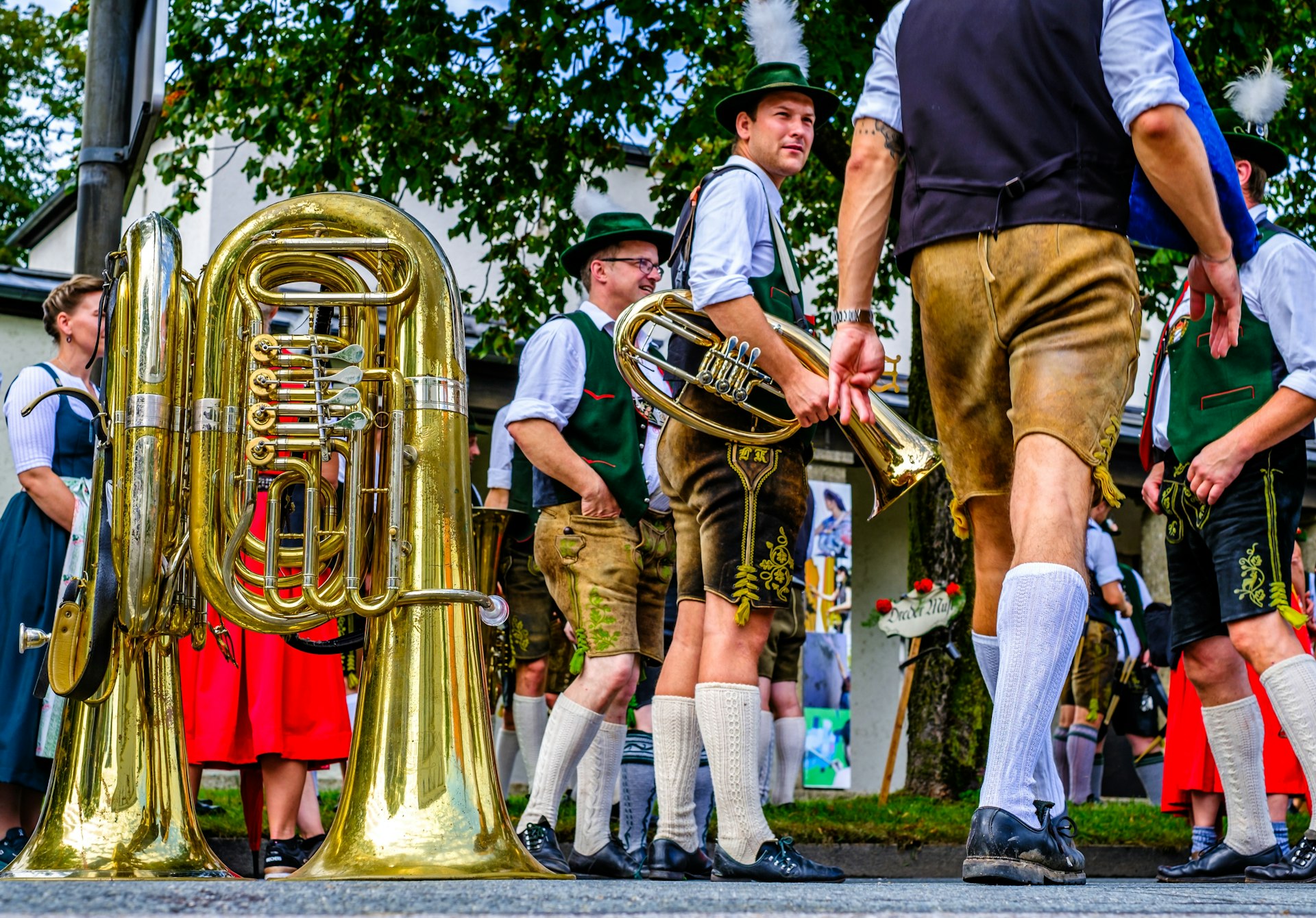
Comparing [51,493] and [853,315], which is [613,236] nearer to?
[51,493]

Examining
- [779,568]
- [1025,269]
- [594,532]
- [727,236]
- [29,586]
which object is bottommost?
[779,568]

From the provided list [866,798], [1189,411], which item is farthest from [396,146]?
[1189,411]

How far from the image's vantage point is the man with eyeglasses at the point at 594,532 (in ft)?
16.9

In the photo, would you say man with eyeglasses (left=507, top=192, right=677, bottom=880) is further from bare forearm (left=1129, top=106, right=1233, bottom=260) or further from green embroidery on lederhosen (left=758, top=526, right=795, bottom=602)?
bare forearm (left=1129, top=106, right=1233, bottom=260)

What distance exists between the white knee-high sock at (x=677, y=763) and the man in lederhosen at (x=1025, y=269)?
1.00m

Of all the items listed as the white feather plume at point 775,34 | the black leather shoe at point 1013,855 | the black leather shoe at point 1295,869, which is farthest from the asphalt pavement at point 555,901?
the white feather plume at point 775,34

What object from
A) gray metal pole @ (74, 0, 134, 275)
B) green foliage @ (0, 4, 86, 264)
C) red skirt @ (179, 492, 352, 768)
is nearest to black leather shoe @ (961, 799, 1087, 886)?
red skirt @ (179, 492, 352, 768)

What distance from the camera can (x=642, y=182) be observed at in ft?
63.0

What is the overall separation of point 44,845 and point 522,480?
4065 millimetres

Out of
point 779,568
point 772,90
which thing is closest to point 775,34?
point 772,90

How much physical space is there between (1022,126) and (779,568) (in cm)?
141

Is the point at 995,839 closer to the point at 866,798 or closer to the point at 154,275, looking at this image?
the point at 154,275

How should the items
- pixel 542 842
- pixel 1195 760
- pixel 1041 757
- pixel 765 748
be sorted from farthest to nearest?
pixel 765 748 < pixel 1195 760 < pixel 542 842 < pixel 1041 757

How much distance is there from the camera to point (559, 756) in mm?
5148
